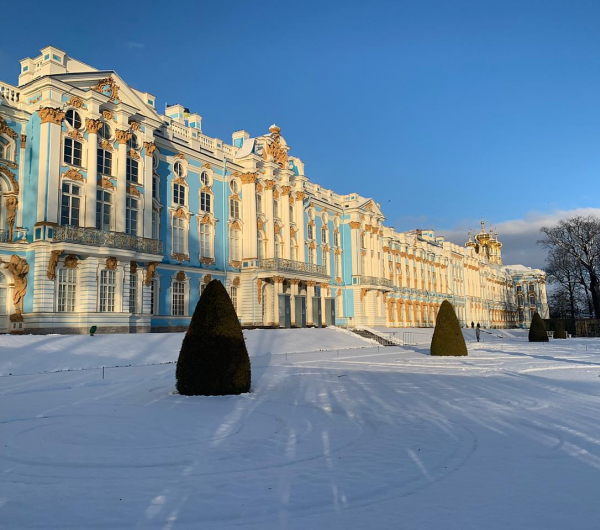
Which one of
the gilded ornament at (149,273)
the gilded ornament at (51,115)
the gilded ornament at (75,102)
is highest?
the gilded ornament at (75,102)

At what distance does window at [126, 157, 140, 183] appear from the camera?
3008 centimetres

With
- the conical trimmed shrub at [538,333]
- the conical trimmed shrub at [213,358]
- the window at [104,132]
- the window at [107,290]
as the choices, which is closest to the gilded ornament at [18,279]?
the window at [107,290]

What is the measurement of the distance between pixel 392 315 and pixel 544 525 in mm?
58788

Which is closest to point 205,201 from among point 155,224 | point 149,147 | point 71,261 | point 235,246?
point 235,246

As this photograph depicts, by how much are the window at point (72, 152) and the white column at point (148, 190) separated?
4229mm

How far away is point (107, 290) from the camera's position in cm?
2725

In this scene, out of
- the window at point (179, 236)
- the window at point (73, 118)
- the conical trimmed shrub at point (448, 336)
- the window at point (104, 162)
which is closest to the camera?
the conical trimmed shrub at point (448, 336)

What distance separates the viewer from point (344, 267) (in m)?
53.1

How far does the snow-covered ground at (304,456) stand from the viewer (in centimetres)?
496

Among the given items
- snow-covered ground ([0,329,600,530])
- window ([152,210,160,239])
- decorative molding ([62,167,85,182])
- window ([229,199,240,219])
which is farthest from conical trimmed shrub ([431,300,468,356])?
decorative molding ([62,167,85,182])

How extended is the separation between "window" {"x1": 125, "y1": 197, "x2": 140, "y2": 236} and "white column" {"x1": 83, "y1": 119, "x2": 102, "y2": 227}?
2.64 metres

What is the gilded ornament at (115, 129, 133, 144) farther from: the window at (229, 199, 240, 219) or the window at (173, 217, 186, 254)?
the window at (229, 199, 240, 219)

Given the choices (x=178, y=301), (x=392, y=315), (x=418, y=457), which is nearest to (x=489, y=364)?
(x=418, y=457)

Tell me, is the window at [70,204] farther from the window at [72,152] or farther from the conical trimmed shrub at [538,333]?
the conical trimmed shrub at [538,333]
